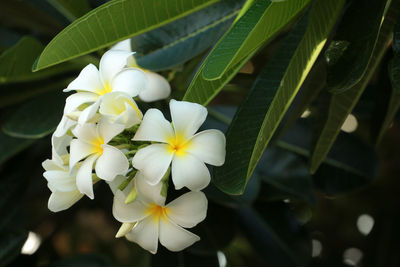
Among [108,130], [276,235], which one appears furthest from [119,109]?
[276,235]

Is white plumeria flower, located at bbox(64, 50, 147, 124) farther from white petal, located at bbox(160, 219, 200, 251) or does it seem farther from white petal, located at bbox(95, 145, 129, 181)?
white petal, located at bbox(160, 219, 200, 251)

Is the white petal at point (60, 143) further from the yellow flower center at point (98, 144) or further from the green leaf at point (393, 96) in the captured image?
the green leaf at point (393, 96)

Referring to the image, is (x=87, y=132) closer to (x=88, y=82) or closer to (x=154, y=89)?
(x=88, y=82)

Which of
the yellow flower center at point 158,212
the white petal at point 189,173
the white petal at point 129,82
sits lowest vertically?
the yellow flower center at point 158,212

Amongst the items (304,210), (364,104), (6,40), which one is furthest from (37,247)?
(364,104)

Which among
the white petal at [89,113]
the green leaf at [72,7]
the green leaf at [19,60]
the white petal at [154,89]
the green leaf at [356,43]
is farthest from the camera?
the green leaf at [72,7]

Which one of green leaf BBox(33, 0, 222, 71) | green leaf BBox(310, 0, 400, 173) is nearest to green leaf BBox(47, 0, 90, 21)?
green leaf BBox(33, 0, 222, 71)

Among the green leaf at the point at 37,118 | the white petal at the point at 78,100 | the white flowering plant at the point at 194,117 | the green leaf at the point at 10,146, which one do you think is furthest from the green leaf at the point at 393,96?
the green leaf at the point at 10,146

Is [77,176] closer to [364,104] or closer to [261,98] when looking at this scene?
[261,98]
